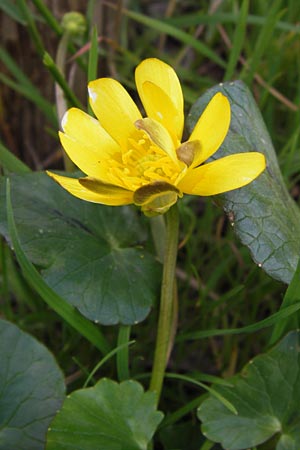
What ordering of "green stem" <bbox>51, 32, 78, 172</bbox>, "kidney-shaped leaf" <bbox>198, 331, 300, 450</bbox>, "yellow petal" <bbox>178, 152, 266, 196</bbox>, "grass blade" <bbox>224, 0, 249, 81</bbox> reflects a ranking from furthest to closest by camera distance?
"grass blade" <bbox>224, 0, 249, 81</bbox>
"green stem" <bbox>51, 32, 78, 172</bbox>
"kidney-shaped leaf" <bbox>198, 331, 300, 450</bbox>
"yellow petal" <bbox>178, 152, 266, 196</bbox>

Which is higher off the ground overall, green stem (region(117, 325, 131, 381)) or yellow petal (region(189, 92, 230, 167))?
yellow petal (region(189, 92, 230, 167))

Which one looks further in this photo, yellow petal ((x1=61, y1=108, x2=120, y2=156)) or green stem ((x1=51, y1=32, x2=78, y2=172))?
green stem ((x1=51, y1=32, x2=78, y2=172))

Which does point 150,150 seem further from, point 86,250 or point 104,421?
point 104,421

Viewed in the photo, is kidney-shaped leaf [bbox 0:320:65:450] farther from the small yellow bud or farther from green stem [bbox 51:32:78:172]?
the small yellow bud

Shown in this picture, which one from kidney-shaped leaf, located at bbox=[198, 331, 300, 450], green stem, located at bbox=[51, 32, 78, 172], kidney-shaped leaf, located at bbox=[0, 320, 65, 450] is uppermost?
green stem, located at bbox=[51, 32, 78, 172]

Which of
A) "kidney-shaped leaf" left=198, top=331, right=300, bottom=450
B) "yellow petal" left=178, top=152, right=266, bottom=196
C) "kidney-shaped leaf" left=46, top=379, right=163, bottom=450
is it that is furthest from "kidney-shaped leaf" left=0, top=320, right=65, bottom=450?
"yellow petal" left=178, top=152, right=266, bottom=196

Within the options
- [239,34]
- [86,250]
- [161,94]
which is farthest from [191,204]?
[161,94]
